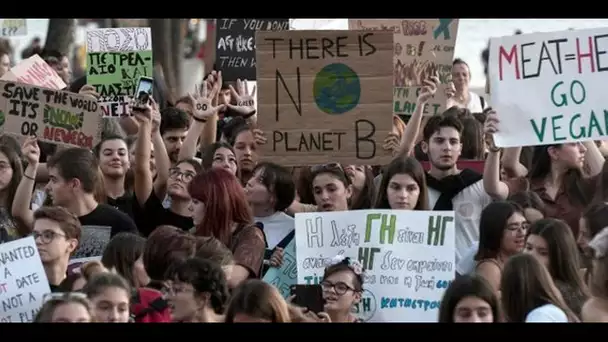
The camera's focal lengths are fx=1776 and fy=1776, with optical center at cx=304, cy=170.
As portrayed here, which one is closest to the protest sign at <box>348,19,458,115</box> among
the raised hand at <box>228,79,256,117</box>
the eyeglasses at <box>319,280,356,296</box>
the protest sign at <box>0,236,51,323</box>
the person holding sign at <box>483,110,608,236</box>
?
the raised hand at <box>228,79,256,117</box>

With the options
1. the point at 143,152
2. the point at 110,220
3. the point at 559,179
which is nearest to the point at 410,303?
the point at 110,220

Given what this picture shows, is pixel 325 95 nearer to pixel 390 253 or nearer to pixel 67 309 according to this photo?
pixel 390 253

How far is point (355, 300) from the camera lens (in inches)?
319

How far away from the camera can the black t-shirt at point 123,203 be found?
32.2 ft

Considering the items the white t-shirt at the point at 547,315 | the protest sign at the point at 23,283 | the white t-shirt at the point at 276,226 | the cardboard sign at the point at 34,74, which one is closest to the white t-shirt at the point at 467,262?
the white t-shirt at the point at 276,226

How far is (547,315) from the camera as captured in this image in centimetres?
735

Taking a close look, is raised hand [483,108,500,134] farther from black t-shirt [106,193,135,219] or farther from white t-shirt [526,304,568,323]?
black t-shirt [106,193,135,219]

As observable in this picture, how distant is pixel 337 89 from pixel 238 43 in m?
4.16

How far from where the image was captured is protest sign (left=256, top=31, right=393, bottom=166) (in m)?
8.85

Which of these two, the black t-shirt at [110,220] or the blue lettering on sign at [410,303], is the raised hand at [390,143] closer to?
the blue lettering on sign at [410,303]

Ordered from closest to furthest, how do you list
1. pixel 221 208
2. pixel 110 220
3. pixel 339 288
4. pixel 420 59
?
pixel 339 288 → pixel 221 208 → pixel 110 220 → pixel 420 59

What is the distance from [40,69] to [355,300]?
12.8ft

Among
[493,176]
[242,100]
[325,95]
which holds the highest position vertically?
[242,100]

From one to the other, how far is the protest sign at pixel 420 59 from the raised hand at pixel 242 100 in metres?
0.92
